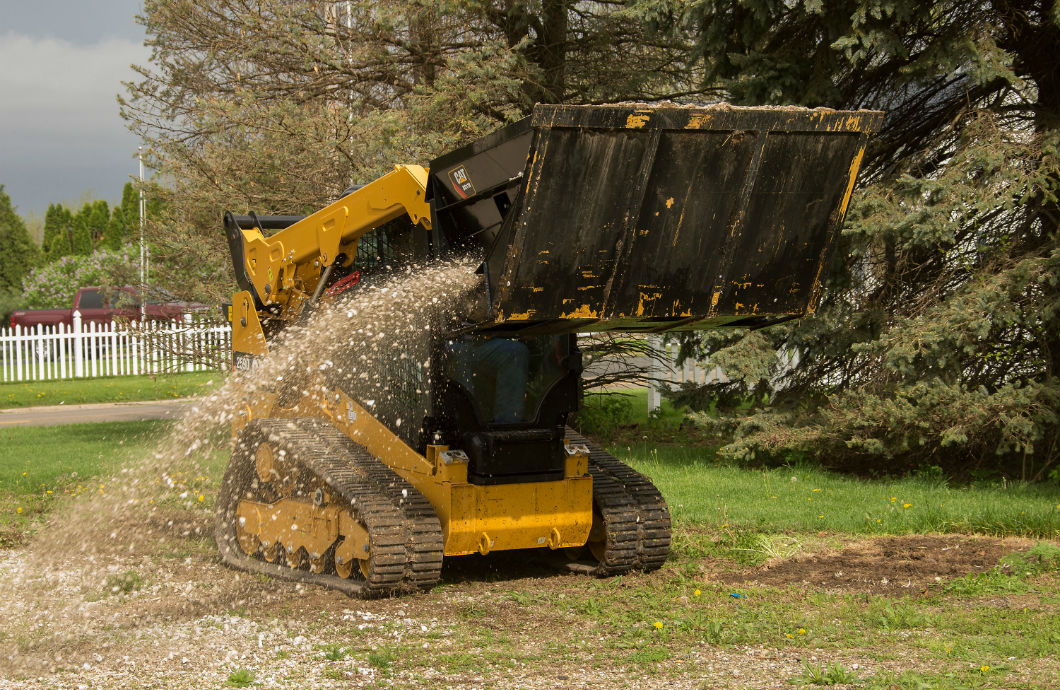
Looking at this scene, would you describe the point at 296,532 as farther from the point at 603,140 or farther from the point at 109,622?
the point at 603,140

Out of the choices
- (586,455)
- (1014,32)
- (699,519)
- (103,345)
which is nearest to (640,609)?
(586,455)

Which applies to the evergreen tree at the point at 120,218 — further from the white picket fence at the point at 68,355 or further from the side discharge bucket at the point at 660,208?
the side discharge bucket at the point at 660,208

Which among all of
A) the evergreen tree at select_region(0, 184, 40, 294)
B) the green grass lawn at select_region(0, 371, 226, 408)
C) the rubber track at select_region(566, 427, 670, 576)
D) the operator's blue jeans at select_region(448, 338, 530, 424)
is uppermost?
the evergreen tree at select_region(0, 184, 40, 294)

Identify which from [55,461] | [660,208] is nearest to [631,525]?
[660,208]

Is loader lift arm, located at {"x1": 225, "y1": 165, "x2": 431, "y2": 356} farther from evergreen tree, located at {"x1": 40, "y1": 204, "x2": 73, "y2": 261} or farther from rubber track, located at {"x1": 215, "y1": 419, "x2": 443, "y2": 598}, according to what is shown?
evergreen tree, located at {"x1": 40, "y1": 204, "x2": 73, "y2": 261}

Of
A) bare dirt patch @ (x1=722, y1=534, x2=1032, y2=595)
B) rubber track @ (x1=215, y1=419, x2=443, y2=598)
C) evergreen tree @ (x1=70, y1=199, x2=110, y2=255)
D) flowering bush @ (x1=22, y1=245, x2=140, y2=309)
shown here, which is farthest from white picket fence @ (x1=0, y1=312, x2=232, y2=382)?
evergreen tree @ (x1=70, y1=199, x2=110, y2=255)

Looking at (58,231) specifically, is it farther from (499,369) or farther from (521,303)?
(521,303)

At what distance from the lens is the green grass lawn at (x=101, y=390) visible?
2088 centimetres

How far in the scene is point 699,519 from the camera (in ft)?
30.0

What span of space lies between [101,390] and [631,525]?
17.3m

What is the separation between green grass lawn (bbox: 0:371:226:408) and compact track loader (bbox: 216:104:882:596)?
1207cm

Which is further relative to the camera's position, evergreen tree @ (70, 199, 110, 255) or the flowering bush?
evergreen tree @ (70, 199, 110, 255)

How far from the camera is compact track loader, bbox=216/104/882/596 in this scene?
5.83 metres

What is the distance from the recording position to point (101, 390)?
72.6 feet
